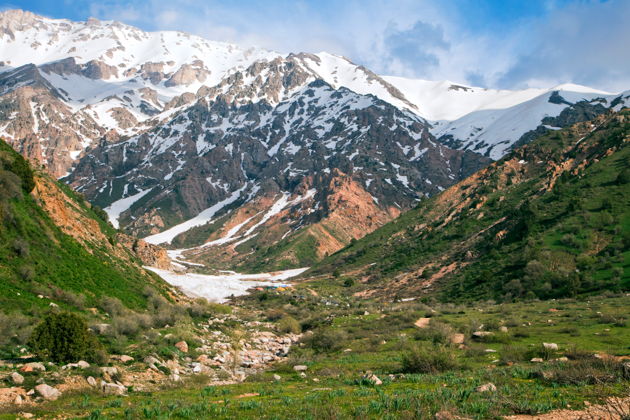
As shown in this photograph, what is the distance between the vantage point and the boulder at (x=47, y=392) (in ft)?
40.3

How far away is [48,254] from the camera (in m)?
28.9

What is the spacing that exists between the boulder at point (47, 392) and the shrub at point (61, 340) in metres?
3.12

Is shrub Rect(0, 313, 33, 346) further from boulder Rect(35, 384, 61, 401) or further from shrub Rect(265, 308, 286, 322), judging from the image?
shrub Rect(265, 308, 286, 322)

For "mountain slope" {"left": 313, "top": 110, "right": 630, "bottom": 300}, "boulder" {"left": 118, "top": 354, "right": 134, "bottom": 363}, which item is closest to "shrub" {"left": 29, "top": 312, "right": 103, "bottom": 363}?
"boulder" {"left": 118, "top": 354, "right": 134, "bottom": 363}

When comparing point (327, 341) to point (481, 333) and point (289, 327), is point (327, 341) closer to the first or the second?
point (481, 333)

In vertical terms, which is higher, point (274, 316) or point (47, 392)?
point (47, 392)

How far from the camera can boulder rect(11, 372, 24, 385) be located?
501 inches

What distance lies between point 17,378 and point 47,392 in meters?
1.30

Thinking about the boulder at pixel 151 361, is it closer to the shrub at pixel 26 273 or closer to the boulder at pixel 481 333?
the shrub at pixel 26 273

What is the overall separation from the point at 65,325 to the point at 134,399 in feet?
16.7

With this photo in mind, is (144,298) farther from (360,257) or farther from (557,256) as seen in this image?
(360,257)

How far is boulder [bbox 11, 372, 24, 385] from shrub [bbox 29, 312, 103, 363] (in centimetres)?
245

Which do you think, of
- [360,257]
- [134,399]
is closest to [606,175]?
[360,257]

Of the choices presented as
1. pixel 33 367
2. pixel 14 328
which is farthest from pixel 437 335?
pixel 14 328
